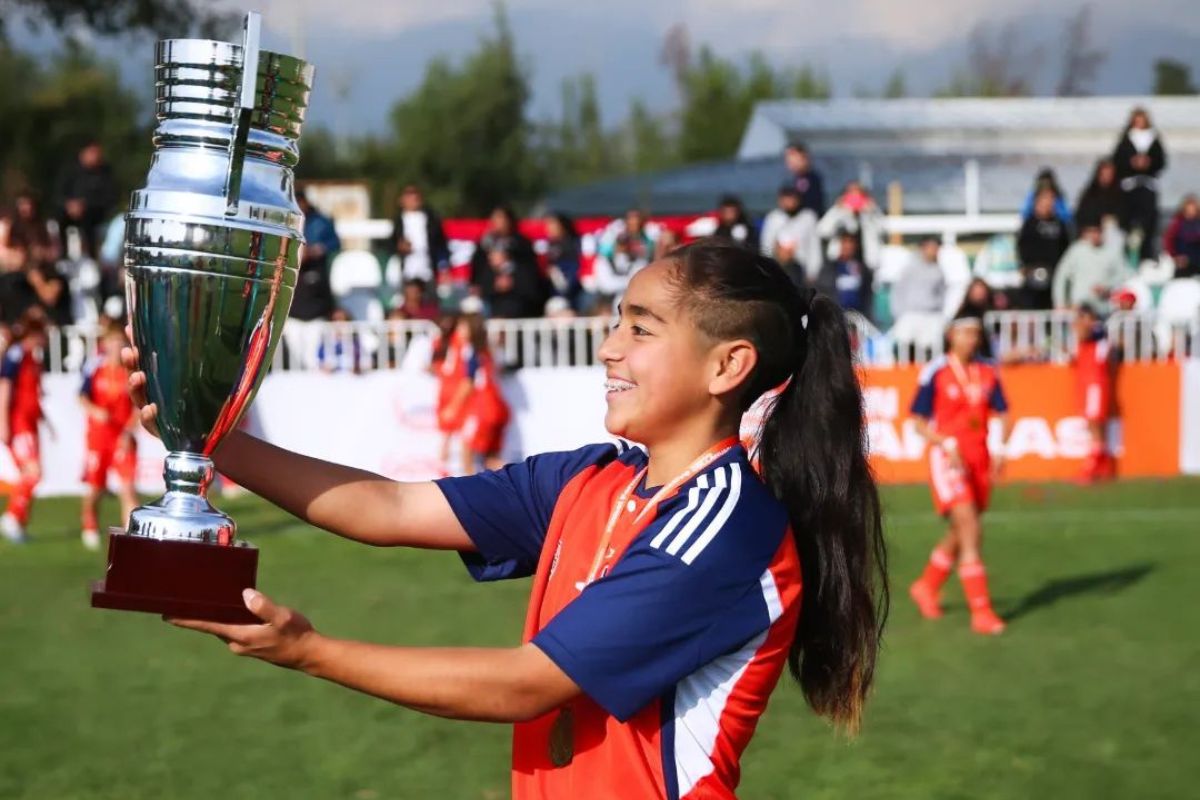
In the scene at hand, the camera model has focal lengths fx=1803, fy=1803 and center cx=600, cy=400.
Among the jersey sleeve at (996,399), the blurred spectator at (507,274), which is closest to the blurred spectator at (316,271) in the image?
the blurred spectator at (507,274)

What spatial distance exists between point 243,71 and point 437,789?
4251mm

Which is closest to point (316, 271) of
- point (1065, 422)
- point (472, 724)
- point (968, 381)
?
point (1065, 422)

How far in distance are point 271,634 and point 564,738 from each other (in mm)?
626

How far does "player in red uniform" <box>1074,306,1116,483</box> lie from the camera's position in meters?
16.8

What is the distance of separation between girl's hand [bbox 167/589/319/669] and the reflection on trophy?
0.64 feet

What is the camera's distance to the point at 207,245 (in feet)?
9.61

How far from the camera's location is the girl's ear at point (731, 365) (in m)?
3.10

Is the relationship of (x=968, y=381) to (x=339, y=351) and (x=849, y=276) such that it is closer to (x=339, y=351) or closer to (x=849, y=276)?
(x=849, y=276)

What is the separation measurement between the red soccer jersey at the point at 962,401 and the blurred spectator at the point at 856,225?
749 cm

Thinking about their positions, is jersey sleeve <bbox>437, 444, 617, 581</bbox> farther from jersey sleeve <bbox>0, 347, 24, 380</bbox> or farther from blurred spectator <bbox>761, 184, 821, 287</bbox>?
blurred spectator <bbox>761, 184, 821, 287</bbox>

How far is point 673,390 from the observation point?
10.1 ft

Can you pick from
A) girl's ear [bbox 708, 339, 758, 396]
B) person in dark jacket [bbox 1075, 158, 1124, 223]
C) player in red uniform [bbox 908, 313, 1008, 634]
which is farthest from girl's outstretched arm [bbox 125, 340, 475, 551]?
person in dark jacket [bbox 1075, 158, 1124, 223]

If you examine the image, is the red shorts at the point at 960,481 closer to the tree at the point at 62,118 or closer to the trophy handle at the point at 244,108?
the trophy handle at the point at 244,108

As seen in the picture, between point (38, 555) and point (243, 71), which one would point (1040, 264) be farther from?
point (243, 71)
